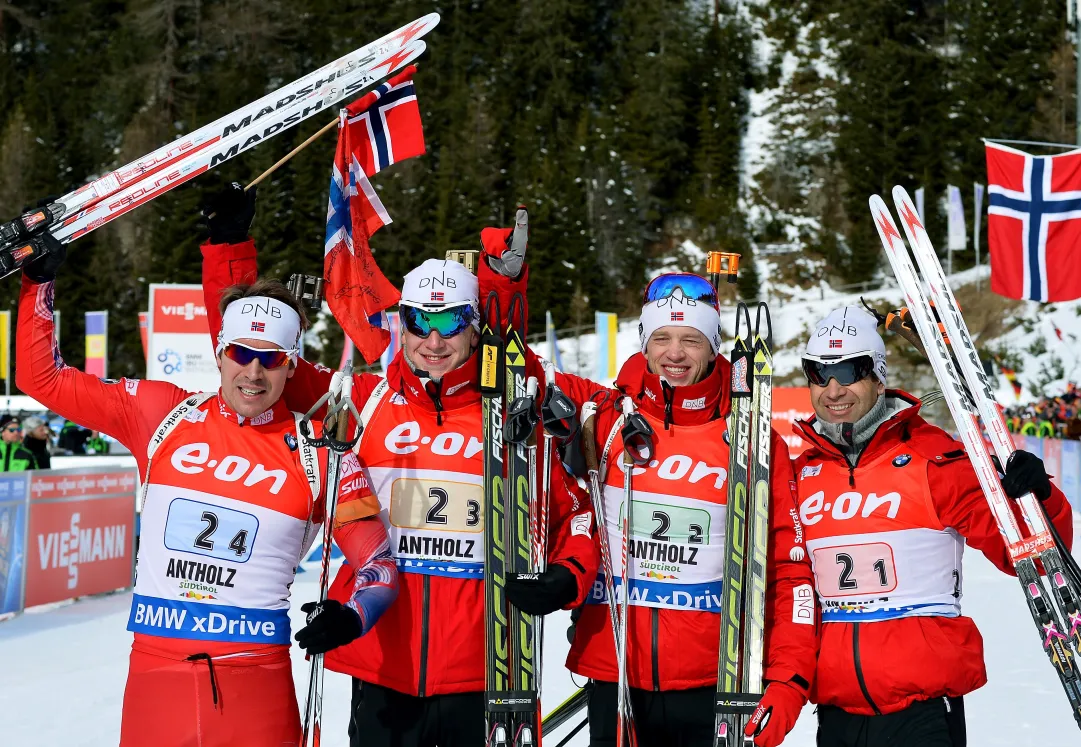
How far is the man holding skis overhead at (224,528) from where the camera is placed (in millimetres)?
3393

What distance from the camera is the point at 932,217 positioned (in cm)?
5116

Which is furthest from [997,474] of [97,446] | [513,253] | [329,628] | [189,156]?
[97,446]

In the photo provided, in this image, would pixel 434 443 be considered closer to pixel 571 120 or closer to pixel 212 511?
pixel 212 511

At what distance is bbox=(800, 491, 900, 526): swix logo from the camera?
12.3 ft

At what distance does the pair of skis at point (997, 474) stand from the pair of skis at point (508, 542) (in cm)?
124

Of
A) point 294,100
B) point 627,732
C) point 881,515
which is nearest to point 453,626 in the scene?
point 627,732

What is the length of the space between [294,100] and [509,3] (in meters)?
69.1

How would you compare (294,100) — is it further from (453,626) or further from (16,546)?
(16,546)

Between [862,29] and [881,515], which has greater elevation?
[862,29]

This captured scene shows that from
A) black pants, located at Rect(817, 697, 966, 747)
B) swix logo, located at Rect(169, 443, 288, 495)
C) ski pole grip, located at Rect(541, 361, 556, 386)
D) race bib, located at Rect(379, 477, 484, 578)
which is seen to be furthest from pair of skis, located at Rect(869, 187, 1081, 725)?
swix logo, located at Rect(169, 443, 288, 495)

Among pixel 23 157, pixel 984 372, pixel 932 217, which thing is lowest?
pixel 984 372

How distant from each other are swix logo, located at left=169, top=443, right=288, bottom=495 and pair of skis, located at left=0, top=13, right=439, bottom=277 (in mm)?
836

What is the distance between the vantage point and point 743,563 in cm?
369

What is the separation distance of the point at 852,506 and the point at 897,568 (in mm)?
224
